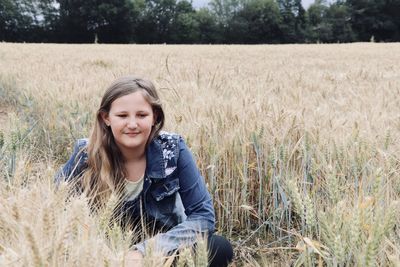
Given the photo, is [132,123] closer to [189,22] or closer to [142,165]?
[142,165]

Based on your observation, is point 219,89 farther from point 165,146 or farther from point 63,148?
point 165,146

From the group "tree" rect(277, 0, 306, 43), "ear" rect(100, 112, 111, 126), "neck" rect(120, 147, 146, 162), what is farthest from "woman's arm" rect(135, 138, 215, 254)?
"tree" rect(277, 0, 306, 43)

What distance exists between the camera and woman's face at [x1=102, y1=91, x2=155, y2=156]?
1.73 meters

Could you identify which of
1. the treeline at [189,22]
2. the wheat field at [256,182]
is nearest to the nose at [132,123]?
the wheat field at [256,182]

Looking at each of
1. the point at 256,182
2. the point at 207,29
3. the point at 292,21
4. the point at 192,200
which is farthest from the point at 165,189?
the point at 292,21

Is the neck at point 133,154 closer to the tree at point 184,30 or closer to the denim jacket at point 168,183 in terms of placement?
the denim jacket at point 168,183

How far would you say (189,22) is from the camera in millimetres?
39688

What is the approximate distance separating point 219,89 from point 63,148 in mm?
1220

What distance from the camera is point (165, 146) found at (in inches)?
72.7

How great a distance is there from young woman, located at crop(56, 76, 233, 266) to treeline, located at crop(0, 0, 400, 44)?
36.3 meters

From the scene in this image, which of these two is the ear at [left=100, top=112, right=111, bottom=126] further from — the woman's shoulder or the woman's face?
the woman's shoulder

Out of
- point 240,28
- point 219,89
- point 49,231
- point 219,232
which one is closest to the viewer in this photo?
point 49,231

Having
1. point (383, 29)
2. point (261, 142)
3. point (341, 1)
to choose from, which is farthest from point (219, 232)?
point (341, 1)

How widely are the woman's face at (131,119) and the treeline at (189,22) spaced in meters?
36.4
